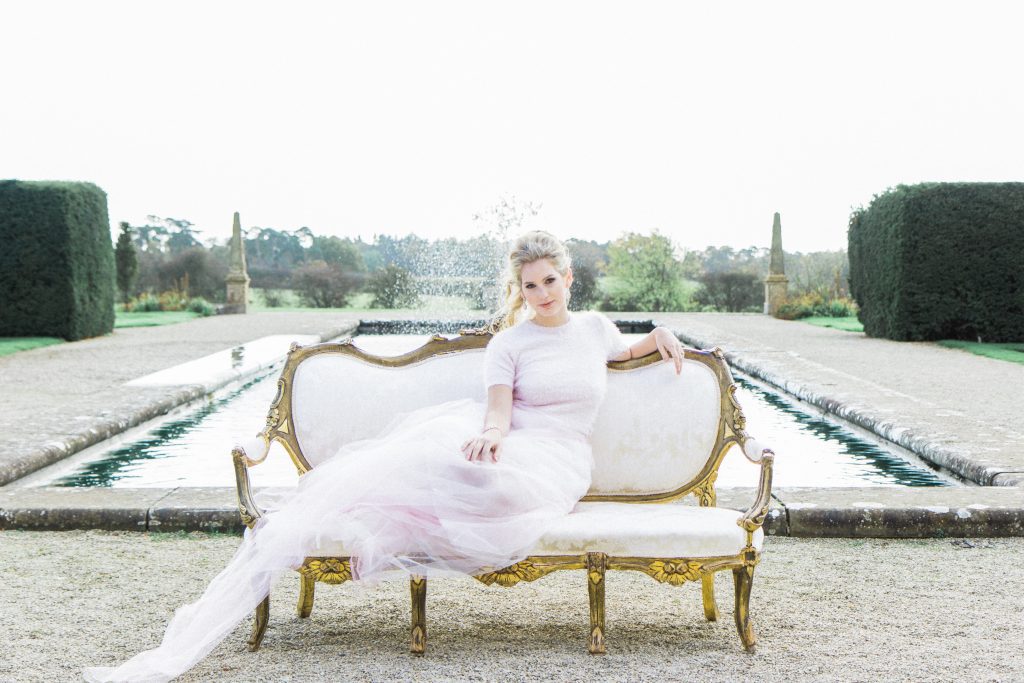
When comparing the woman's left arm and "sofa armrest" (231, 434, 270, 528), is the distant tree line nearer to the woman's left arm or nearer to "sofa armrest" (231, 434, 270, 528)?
the woman's left arm

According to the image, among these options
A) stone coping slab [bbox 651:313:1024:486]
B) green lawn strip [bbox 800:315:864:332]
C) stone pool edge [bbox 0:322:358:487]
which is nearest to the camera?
stone pool edge [bbox 0:322:358:487]

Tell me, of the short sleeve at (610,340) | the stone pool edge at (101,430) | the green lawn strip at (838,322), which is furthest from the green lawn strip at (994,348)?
the short sleeve at (610,340)

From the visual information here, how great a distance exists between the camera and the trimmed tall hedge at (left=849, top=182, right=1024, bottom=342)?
14914 mm

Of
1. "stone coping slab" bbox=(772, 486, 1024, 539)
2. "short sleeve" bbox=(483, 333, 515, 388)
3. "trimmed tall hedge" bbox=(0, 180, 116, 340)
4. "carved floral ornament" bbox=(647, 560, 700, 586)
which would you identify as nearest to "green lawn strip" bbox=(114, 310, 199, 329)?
"trimmed tall hedge" bbox=(0, 180, 116, 340)

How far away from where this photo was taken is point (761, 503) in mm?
3219

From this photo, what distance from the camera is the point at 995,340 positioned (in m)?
15.0

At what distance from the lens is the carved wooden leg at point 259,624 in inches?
123

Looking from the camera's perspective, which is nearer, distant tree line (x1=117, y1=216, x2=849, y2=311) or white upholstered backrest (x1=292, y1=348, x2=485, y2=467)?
white upholstered backrest (x1=292, y1=348, x2=485, y2=467)

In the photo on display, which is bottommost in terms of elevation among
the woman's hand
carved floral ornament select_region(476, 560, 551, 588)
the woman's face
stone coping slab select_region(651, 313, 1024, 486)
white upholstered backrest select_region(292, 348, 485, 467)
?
stone coping slab select_region(651, 313, 1024, 486)

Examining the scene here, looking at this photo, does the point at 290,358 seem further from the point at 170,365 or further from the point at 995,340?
the point at 995,340

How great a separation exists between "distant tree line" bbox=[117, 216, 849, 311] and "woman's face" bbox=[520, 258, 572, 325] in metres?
19.3

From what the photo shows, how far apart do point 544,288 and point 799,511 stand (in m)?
1.70

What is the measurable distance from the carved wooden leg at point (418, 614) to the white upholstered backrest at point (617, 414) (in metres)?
0.91

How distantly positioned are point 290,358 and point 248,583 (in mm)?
1109
